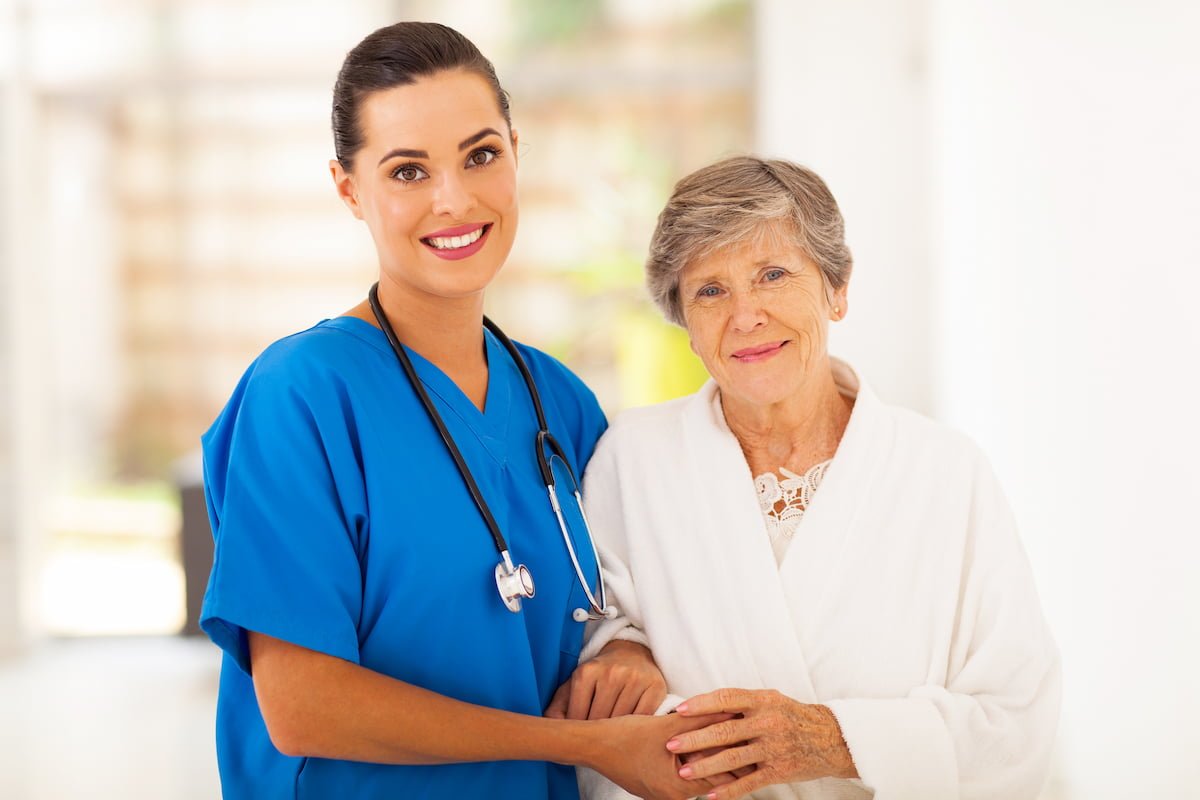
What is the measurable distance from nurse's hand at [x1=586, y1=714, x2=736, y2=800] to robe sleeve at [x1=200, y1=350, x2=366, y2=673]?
1.12 feet

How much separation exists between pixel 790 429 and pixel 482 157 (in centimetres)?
60

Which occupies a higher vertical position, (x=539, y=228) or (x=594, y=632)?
(x=539, y=228)

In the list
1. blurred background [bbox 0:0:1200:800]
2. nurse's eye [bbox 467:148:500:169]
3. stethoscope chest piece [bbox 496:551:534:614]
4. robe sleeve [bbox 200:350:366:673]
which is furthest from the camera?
blurred background [bbox 0:0:1200:800]

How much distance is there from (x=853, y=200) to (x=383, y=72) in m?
3.44

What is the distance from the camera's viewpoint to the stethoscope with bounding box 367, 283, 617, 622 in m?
1.32

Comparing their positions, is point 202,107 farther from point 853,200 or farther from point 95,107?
point 853,200

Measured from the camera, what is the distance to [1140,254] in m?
1.74

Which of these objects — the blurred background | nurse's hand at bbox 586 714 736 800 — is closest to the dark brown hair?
nurse's hand at bbox 586 714 736 800

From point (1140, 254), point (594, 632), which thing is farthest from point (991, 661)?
point (1140, 254)

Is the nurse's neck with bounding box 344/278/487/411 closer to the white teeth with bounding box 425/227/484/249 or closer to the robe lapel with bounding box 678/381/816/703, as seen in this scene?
the white teeth with bounding box 425/227/484/249

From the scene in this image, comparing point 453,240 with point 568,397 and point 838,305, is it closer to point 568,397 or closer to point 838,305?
point 568,397

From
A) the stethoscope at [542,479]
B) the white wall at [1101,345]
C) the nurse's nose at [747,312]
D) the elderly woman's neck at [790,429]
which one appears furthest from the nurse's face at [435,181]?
the white wall at [1101,345]

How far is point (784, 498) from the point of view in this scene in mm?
1555

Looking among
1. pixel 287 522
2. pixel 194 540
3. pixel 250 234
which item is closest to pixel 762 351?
pixel 287 522
